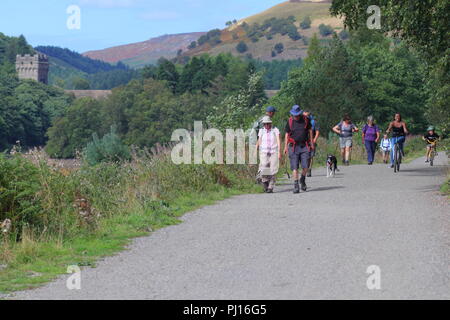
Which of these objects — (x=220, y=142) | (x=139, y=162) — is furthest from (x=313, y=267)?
(x=220, y=142)

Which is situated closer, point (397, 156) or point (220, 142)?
point (220, 142)

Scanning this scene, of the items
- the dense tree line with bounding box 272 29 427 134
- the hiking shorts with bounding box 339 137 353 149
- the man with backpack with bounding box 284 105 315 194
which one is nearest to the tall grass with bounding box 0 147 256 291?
the man with backpack with bounding box 284 105 315 194

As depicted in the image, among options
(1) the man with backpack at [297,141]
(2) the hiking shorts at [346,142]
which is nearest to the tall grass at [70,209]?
(1) the man with backpack at [297,141]

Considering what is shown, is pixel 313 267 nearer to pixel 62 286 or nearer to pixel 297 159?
pixel 62 286

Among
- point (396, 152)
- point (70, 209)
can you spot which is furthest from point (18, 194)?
point (396, 152)

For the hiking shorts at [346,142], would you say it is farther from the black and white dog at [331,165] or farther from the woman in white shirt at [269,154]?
the woman in white shirt at [269,154]

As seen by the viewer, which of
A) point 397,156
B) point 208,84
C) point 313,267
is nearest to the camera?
point 313,267

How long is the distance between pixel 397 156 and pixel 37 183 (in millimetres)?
15668

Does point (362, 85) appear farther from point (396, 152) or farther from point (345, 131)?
point (396, 152)

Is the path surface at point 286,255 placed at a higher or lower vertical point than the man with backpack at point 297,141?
lower

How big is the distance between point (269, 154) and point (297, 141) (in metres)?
0.66

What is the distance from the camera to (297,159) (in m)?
18.8

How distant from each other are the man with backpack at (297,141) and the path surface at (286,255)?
2420 millimetres

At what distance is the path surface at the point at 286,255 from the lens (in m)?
7.86
